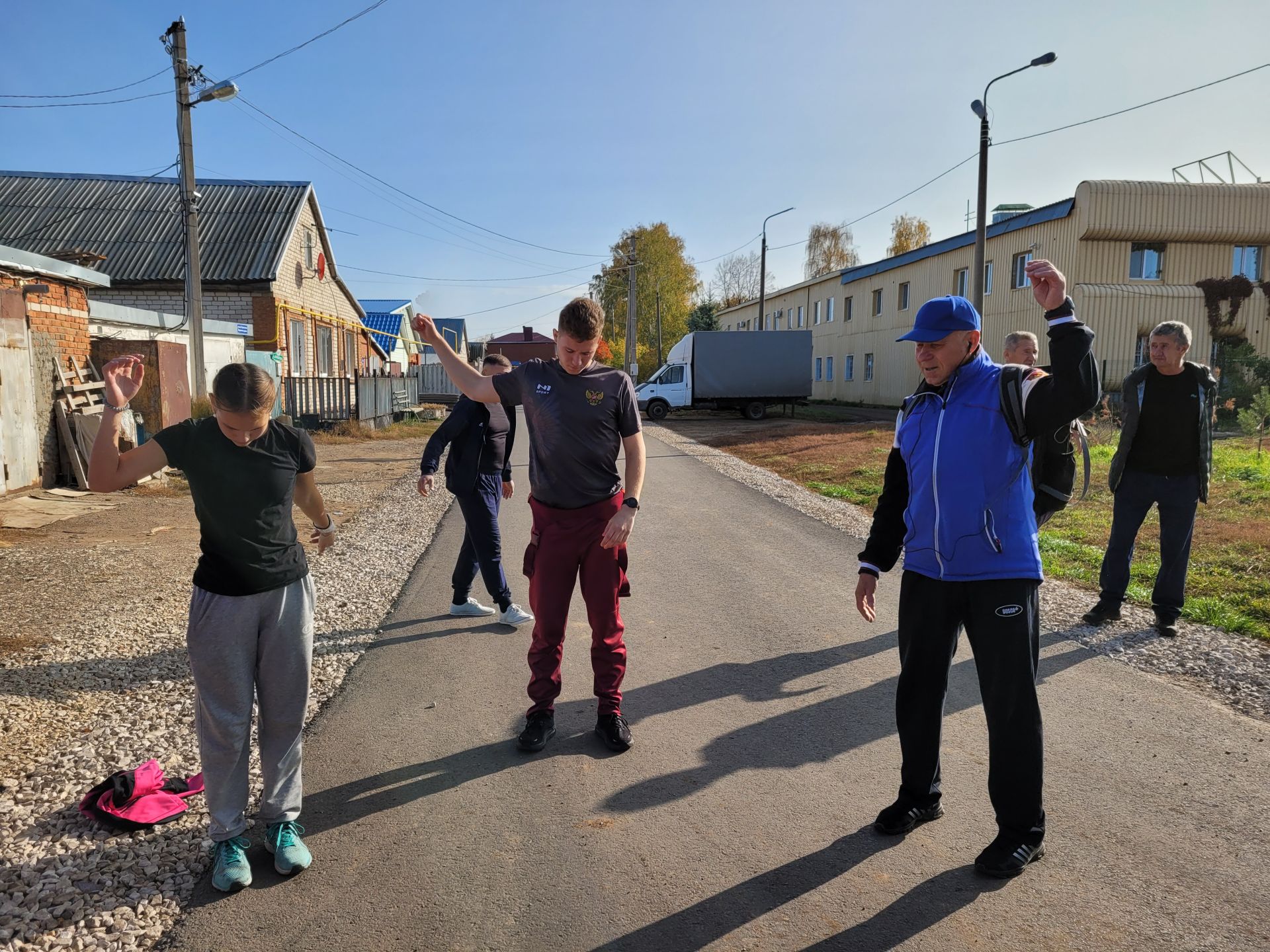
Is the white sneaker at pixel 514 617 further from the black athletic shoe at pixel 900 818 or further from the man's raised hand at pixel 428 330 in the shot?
the black athletic shoe at pixel 900 818

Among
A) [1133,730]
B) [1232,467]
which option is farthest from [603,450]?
[1232,467]

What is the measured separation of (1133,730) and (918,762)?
161cm

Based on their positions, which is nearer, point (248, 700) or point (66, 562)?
point (248, 700)

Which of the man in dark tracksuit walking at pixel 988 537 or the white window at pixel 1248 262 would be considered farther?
the white window at pixel 1248 262

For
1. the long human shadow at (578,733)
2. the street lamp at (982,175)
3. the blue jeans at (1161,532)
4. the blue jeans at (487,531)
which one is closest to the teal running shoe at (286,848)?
the long human shadow at (578,733)

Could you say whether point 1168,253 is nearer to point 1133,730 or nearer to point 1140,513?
point 1140,513

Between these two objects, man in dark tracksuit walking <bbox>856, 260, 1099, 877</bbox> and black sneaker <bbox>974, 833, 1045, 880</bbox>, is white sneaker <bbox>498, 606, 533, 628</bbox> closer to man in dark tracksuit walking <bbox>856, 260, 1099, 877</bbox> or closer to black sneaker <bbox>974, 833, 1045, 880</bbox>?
man in dark tracksuit walking <bbox>856, 260, 1099, 877</bbox>

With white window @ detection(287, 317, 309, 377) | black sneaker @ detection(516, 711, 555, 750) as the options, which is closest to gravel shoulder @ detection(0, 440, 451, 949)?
black sneaker @ detection(516, 711, 555, 750)

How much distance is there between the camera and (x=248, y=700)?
2.90 metres

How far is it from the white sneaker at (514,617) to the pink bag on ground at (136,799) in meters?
2.63

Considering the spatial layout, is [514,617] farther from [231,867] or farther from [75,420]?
[75,420]

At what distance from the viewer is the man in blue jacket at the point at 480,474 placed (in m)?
5.73

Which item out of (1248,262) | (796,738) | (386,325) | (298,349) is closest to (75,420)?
(796,738)

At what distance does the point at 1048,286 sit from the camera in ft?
9.14
